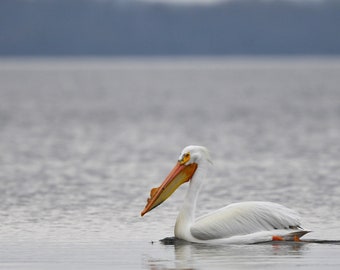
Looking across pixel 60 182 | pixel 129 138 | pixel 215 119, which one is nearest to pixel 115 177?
pixel 60 182

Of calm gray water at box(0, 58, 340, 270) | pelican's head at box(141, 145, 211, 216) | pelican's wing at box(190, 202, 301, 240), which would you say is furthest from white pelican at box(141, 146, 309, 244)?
pelican's head at box(141, 145, 211, 216)

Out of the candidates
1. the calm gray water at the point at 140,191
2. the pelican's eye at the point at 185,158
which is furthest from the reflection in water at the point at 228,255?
the pelican's eye at the point at 185,158

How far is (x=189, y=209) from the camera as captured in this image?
1162cm

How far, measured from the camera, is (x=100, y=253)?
432 inches

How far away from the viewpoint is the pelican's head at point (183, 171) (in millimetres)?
11922

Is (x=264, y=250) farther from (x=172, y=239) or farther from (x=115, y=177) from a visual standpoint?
(x=115, y=177)

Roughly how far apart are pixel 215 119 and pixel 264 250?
86.3 ft

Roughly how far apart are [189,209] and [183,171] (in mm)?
530

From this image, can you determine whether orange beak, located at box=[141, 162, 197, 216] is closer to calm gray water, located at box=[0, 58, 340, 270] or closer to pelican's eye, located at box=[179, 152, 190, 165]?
pelican's eye, located at box=[179, 152, 190, 165]

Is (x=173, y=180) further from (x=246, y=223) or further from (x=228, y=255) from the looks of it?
(x=228, y=255)

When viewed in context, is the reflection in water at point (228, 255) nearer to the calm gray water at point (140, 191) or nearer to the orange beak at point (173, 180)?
the calm gray water at point (140, 191)

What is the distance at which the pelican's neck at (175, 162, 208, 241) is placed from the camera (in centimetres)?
1152

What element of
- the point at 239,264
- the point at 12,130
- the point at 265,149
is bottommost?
the point at 239,264

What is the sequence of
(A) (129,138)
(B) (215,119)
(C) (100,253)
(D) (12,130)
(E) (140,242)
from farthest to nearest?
(B) (215,119), (D) (12,130), (A) (129,138), (E) (140,242), (C) (100,253)
